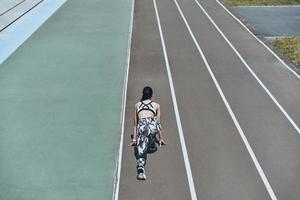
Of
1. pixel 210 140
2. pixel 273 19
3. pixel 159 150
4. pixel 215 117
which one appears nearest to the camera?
pixel 159 150

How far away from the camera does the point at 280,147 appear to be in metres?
12.7

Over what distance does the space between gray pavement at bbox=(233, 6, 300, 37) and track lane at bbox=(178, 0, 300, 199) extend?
16.1 feet

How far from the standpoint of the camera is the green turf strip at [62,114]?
11.0 m

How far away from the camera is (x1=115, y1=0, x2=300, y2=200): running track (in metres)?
11.0

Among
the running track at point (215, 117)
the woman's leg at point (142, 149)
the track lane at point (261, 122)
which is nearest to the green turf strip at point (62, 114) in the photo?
the running track at point (215, 117)

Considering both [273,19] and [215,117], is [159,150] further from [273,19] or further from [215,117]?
[273,19]

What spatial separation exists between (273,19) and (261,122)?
1634 cm

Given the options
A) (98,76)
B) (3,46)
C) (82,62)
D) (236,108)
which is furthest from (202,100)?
(3,46)

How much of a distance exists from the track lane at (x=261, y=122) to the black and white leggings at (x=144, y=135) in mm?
2911

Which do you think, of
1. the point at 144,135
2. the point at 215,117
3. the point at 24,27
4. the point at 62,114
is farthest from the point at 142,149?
the point at 24,27

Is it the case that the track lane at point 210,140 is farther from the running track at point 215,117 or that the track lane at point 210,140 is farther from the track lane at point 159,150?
the track lane at point 159,150

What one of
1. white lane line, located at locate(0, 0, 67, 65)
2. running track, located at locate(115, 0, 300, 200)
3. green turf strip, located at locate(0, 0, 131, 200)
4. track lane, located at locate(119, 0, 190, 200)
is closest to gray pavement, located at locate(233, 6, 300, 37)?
running track, located at locate(115, 0, 300, 200)

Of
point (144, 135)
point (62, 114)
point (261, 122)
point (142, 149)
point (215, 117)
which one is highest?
point (62, 114)

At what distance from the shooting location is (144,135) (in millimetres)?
11188
